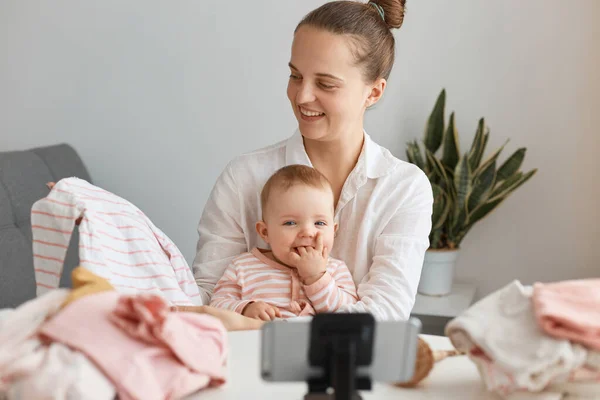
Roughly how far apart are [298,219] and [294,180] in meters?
0.09

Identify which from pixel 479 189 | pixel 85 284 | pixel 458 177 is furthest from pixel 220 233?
pixel 479 189

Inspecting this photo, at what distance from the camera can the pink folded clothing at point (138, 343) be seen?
3.40ft

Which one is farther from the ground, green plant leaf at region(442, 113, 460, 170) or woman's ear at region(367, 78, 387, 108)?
woman's ear at region(367, 78, 387, 108)

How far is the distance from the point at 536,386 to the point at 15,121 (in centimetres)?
306

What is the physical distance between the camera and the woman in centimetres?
191

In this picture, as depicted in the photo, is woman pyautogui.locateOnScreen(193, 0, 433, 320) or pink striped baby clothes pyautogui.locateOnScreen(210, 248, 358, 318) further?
woman pyautogui.locateOnScreen(193, 0, 433, 320)

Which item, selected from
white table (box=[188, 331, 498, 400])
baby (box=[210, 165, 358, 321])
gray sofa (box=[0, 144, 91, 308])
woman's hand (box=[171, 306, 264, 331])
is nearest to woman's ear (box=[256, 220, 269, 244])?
baby (box=[210, 165, 358, 321])

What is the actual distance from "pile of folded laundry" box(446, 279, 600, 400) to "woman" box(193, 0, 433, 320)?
2.21ft

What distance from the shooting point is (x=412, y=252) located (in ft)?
6.22

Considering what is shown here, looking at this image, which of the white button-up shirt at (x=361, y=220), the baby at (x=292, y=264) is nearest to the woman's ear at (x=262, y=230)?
the baby at (x=292, y=264)

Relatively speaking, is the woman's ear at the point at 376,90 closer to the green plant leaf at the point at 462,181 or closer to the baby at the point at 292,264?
the baby at the point at 292,264

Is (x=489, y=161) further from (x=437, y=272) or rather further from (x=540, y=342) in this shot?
(x=540, y=342)

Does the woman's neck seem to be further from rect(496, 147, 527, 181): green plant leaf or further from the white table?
rect(496, 147, 527, 181): green plant leaf

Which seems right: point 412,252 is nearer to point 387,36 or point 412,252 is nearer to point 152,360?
point 387,36
